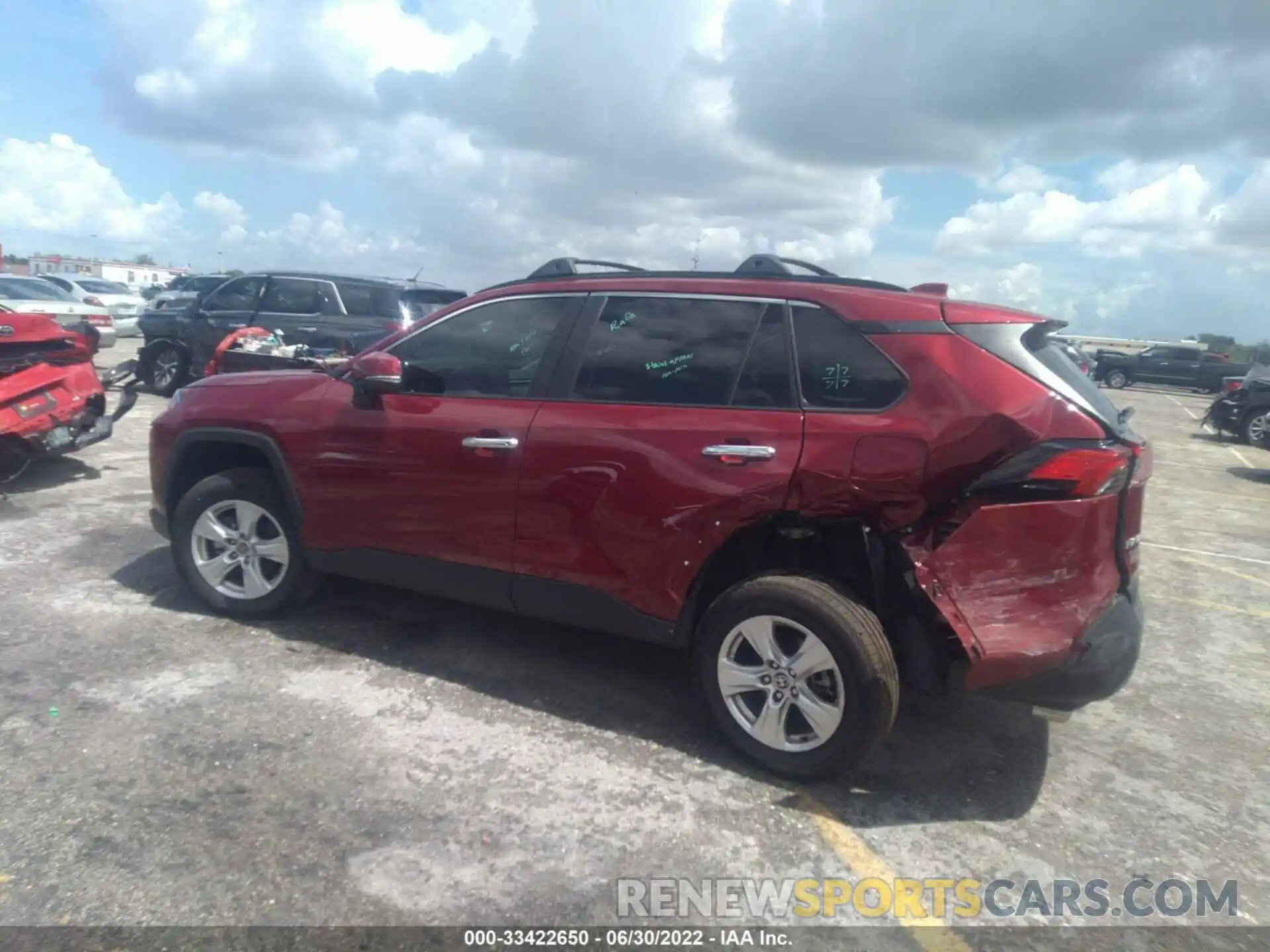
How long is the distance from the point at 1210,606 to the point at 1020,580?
374 cm

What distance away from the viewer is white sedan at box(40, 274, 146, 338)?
73.2 feet

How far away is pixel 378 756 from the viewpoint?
3.50m

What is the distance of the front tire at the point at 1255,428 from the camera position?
1537 cm

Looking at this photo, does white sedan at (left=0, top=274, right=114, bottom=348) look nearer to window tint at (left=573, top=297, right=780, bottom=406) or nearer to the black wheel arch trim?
the black wheel arch trim

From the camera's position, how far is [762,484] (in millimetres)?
3439

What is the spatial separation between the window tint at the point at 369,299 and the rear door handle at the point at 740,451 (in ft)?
28.2

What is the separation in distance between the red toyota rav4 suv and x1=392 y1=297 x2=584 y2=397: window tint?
13mm

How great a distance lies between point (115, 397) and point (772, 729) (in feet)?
39.7

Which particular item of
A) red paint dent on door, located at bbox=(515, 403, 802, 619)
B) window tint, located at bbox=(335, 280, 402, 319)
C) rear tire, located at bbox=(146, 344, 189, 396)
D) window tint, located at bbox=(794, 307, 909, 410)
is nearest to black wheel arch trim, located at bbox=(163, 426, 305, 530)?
red paint dent on door, located at bbox=(515, 403, 802, 619)

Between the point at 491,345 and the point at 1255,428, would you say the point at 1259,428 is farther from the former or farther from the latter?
the point at 491,345

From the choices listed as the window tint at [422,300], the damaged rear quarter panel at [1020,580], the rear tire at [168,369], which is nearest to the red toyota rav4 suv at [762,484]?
the damaged rear quarter panel at [1020,580]

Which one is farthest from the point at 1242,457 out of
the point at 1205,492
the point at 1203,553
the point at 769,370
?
the point at 769,370

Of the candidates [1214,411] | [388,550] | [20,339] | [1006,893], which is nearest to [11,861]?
[388,550]

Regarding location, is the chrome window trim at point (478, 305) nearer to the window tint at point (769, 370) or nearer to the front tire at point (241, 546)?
the window tint at point (769, 370)
